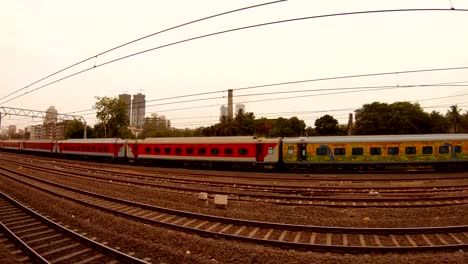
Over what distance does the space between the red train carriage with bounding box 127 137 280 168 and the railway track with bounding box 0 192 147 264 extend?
16422 millimetres

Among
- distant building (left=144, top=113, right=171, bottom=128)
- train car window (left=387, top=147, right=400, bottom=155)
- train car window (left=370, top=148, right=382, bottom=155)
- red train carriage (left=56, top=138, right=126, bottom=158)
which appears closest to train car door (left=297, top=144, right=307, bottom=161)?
train car window (left=370, top=148, right=382, bottom=155)

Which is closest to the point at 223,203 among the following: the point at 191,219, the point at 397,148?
the point at 191,219

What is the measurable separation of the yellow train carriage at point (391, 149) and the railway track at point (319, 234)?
14.4 m

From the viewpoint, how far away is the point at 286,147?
79.8 feet

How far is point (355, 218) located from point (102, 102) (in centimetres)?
5844

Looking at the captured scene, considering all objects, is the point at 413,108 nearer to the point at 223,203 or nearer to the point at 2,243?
the point at 223,203

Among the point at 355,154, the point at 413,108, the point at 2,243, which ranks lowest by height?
the point at 2,243

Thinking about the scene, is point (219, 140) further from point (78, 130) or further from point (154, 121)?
point (154, 121)

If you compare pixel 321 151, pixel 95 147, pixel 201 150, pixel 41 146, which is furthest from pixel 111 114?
pixel 321 151

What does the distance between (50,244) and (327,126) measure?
184 ft

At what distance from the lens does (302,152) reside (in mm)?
23984

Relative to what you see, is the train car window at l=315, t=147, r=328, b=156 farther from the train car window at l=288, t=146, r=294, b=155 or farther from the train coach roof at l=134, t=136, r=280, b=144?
the train coach roof at l=134, t=136, r=280, b=144

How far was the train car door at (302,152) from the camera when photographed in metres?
23.9

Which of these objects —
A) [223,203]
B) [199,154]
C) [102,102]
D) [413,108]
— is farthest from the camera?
[102,102]
